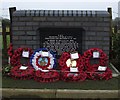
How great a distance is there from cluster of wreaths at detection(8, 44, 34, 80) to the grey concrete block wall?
30cm

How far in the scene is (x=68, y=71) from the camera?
295 inches

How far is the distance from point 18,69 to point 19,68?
54 mm

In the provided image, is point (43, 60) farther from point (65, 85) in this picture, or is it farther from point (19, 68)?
point (65, 85)

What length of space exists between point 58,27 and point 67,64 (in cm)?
108

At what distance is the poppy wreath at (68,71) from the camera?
7.31 metres

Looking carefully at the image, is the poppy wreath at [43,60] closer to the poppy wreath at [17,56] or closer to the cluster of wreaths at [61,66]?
the cluster of wreaths at [61,66]

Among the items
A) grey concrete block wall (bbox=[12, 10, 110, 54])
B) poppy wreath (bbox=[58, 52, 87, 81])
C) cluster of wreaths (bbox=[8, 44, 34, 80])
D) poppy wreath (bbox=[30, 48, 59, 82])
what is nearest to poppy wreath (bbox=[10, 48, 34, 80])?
cluster of wreaths (bbox=[8, 44, 34, 80])

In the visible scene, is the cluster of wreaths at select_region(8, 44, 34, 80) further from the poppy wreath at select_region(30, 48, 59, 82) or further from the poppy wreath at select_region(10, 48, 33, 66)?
the poppy wreath at select_region(30, 48, 59, 82)

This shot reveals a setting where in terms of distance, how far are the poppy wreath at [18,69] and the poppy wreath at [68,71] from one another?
2.29ft

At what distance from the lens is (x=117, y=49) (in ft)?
29.4

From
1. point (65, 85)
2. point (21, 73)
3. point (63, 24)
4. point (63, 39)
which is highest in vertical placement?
point (63, 24)

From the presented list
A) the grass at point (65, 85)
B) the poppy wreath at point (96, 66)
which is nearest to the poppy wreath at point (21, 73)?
the grass at point (65, 85)

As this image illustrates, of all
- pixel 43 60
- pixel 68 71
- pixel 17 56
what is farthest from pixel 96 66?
pixel 17 56

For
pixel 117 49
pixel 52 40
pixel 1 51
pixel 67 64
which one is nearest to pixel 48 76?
pixel 67 64
